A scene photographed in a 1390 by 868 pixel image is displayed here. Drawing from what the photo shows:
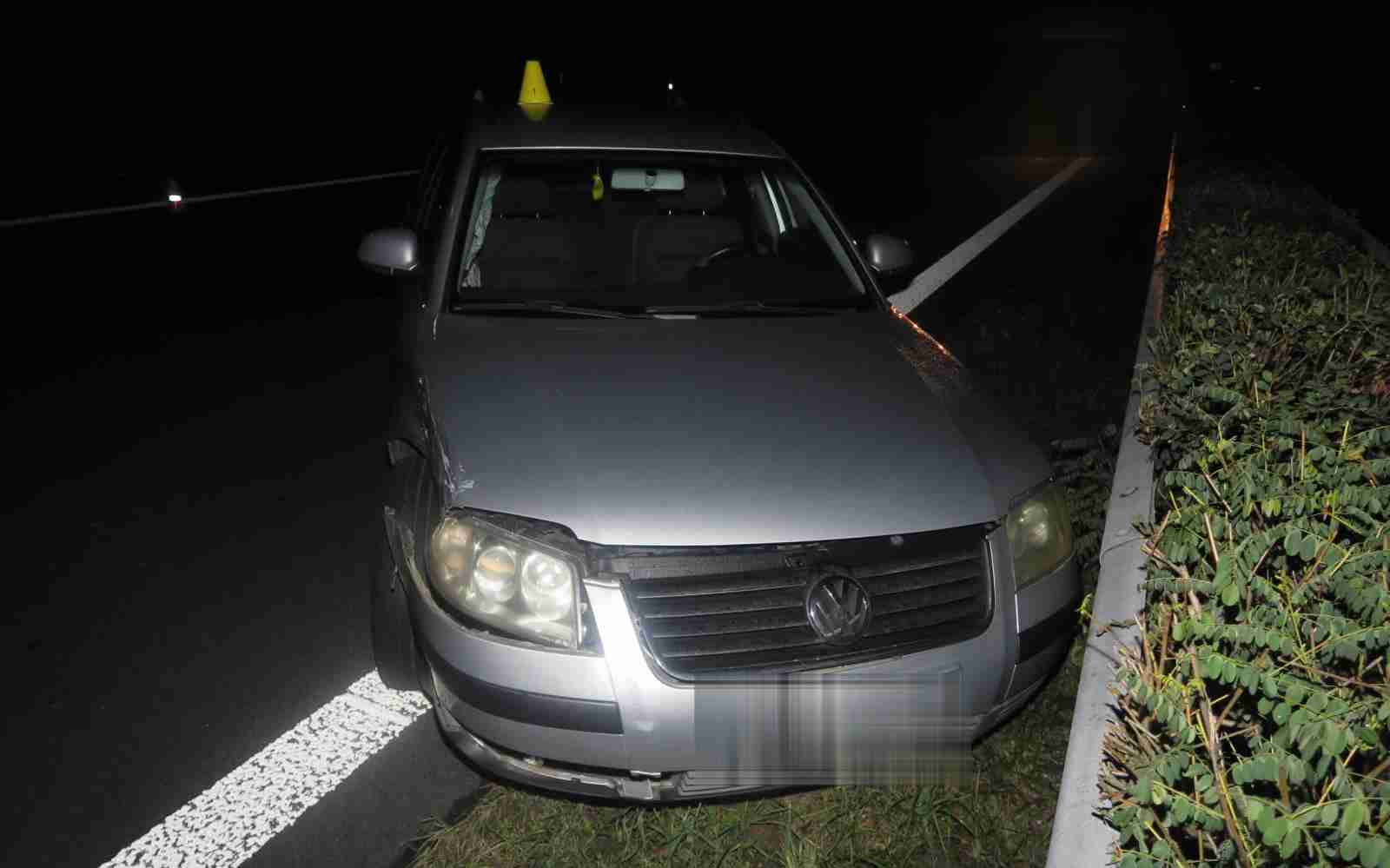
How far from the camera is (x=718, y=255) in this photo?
4.17 m

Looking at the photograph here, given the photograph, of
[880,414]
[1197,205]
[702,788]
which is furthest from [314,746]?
[1197,205]

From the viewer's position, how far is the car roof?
4.03m

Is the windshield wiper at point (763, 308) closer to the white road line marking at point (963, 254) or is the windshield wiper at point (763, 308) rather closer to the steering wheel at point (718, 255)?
the steering wheel at point (718, 255)

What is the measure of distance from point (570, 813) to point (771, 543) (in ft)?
3.01

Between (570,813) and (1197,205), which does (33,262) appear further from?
(1197,205)

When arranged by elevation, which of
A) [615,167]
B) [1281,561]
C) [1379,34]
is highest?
[615,167]

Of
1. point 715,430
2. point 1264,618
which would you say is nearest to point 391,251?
point 715,430

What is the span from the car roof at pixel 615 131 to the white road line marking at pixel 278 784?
6.47ft

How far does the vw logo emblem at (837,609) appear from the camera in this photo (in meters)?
2.39

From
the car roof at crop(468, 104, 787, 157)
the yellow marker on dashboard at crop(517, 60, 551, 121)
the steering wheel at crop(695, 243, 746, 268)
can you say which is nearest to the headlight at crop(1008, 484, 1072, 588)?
the steering wheel at crop(695, 243, 746, 268)

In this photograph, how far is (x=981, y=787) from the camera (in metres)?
2.90

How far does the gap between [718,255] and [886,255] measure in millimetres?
622

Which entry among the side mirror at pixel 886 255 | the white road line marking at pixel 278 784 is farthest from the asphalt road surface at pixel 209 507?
the side mirror at pixel 886 255

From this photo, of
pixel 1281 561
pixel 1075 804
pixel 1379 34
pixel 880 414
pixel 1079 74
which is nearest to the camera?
pixel 1075 804
